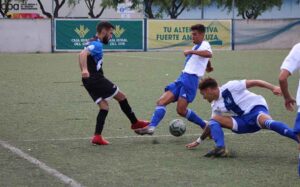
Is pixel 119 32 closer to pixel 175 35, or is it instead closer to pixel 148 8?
pixel 175 35

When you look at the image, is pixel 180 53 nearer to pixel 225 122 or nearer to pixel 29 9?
pixel 225 122

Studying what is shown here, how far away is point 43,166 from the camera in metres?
8.38

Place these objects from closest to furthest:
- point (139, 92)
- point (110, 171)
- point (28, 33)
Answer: point (110, 171), point (139, 92), point (28, 33)

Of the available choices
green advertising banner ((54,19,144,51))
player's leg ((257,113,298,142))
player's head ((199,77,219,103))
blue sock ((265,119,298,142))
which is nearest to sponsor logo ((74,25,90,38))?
green advertising banner ((54,19,144,51))

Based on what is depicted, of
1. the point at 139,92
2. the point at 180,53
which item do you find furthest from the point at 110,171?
the point at 180,53

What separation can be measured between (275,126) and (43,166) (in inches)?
108

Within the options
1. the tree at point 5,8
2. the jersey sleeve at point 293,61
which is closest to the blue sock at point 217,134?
the jersey sleeve at point 293,61

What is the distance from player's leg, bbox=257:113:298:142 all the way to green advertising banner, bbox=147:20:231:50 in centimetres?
2887

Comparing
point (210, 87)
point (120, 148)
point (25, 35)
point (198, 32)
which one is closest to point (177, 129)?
point (120, 148)

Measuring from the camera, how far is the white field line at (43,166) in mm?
7455

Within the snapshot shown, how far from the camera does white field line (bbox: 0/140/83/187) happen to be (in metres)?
7.46

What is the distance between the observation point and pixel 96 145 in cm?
997

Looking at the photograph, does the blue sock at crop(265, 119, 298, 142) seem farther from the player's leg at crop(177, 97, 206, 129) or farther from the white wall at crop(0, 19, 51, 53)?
the white wall at crop(0, 19, 51, 53)

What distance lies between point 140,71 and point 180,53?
39.4 ft
